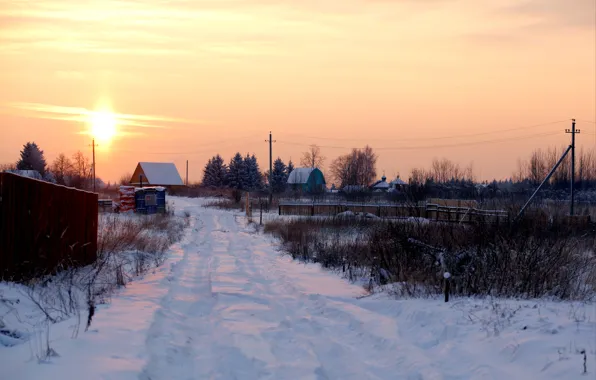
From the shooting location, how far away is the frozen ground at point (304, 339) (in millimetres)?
5156

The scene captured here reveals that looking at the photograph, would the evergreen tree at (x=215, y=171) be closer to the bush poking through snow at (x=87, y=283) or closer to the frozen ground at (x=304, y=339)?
the bush poking through snow at (x=87, y=283)

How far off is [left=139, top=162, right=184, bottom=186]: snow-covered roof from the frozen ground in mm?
81850

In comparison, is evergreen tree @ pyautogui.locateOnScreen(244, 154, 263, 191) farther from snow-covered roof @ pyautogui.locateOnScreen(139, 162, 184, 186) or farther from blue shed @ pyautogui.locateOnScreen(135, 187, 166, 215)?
blue shed @ pyautogui.locateOnScreen(135, 187, 166, 215)

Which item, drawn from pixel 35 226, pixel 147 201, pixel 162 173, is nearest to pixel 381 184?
pixel 162 173

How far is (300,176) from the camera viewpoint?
96.5 meters

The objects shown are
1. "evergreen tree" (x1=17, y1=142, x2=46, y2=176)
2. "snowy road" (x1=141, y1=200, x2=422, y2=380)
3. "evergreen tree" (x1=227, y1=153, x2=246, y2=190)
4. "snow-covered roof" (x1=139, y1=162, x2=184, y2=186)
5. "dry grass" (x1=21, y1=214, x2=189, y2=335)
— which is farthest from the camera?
"evergreen tree" (x1=227, y1=153, x2=246, y2=190)

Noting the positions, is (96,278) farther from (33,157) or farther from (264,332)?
(33,157)

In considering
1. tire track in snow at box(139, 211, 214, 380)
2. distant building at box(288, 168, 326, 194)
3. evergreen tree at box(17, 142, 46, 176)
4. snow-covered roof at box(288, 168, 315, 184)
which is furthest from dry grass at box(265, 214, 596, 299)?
snow-covered roof at box(288, 168, 315, 184)

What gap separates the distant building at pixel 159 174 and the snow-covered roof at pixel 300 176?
1934 cm

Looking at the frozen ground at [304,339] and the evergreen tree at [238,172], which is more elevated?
the evergreen tree at [238,172]

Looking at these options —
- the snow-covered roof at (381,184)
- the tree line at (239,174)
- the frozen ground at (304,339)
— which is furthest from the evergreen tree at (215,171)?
the frozen ground at (304,339)

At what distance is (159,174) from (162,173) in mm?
737

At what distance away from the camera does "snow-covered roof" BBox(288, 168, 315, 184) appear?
95550 millimetres

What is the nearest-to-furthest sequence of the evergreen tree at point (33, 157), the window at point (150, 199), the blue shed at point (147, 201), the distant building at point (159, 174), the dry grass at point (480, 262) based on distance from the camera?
1. the dry grass at point (480, 262)
2. the blue shed at point (147, 201)
3. the window at point (150, 199)
4. the evergreen tree at point (33, 157)
5. the distant building at point (159, 174)
